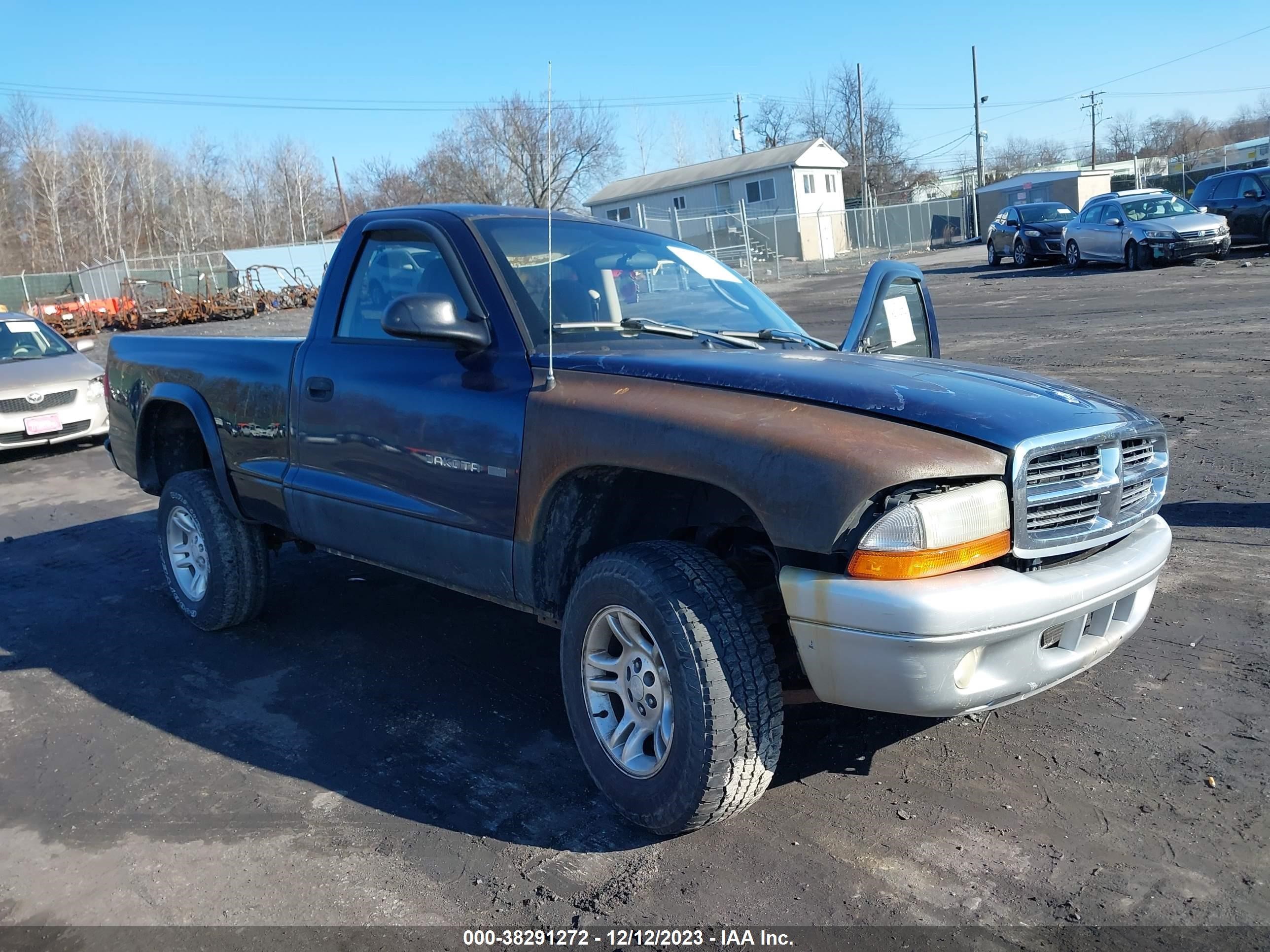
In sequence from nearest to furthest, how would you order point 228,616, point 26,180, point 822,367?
point 822,367
point 228,616
point 26,180

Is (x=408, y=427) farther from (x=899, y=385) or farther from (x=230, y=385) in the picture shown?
(x=899, y=385)

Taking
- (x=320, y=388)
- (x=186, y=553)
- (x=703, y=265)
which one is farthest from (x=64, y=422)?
(x=703, y=265)

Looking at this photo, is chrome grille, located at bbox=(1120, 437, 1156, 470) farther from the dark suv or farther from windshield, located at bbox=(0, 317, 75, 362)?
the dark suv

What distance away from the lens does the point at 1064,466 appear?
277 centimetres

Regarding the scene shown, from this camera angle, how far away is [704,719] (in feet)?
9.04

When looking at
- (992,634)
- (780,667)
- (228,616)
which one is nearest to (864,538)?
(992,634)

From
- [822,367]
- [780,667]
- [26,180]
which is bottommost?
[780,667]

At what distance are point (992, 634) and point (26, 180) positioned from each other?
87.9m

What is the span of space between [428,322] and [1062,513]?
6.76ft

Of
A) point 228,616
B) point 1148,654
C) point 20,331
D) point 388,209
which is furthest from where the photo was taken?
point 20,331

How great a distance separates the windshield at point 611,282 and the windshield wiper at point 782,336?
0.03m

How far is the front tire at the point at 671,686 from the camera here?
2.78 m

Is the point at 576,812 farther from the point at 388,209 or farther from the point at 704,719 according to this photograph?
the point at 388,209

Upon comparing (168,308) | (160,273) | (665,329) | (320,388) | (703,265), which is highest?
(160,273)
